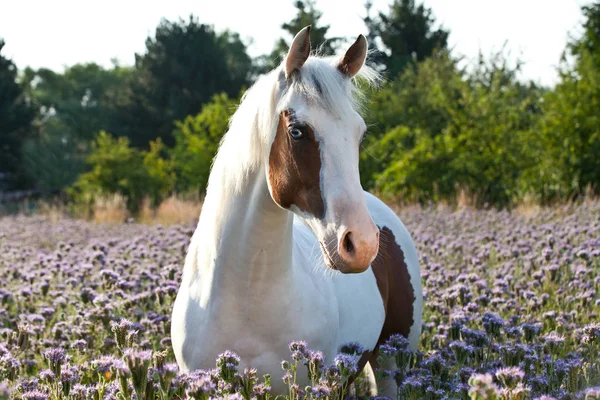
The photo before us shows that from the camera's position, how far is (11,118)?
36719 millimetres

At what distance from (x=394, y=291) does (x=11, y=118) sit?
36850mm

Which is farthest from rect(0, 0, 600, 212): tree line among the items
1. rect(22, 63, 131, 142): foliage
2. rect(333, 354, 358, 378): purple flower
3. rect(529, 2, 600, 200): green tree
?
rect(22, 63, 131, 142): foliage

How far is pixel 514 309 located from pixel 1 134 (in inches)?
1428

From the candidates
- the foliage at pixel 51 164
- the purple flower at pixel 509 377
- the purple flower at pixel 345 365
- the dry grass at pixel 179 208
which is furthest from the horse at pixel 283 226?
the foliage at pixel 51 164

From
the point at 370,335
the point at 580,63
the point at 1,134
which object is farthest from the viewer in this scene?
the point at 1,134

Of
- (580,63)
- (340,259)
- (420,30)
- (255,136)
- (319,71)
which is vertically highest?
(420,30)

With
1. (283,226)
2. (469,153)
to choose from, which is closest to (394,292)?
(283,226)

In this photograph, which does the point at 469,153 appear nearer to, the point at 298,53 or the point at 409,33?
the point at 298,53

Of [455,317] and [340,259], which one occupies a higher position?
[340,259]

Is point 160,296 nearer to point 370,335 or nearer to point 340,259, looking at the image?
point 370,335

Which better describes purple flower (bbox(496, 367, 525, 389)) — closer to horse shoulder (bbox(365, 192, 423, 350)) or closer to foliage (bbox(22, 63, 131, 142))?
horse shoulder (bbox(365, 192, 423, 350))

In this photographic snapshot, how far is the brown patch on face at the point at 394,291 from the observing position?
13.9 feet

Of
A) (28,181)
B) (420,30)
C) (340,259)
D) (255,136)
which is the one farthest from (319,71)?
(420,30)

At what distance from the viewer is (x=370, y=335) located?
3.65m
